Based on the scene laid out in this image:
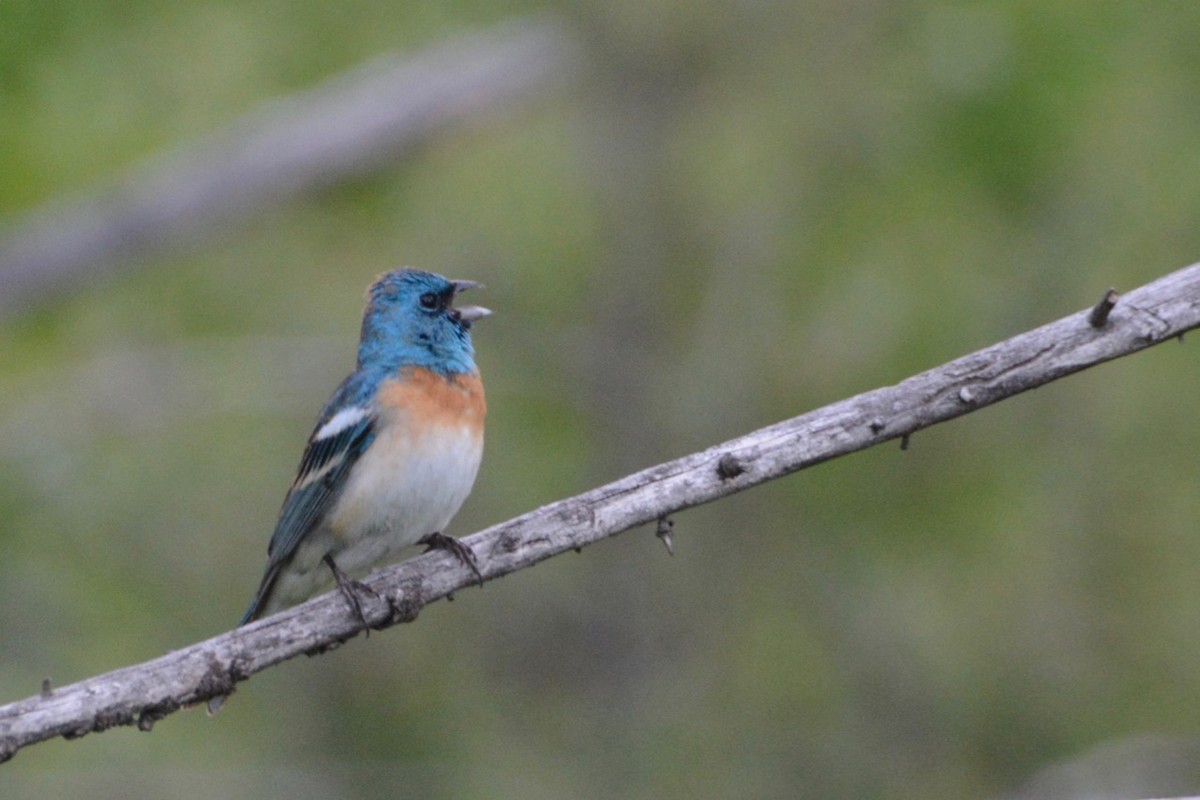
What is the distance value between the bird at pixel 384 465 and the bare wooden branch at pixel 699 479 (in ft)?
3.43

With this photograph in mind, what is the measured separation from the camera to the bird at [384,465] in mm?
5754

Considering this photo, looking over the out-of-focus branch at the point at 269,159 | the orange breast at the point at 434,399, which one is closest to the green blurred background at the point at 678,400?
the out-of-focus branch at the point at 269,159

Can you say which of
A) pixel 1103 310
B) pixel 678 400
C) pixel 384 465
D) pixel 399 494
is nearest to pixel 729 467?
pixel 1103 310

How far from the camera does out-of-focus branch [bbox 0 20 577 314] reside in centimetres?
902

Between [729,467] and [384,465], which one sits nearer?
[729,467]

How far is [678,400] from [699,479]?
5.44 meters

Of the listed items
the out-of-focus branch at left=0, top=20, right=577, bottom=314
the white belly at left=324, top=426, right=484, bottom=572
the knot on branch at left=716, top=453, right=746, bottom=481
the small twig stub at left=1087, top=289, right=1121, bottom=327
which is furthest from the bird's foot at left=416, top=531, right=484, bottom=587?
the out-of-focus branch at left=0, top=20, right=577, bottom=314

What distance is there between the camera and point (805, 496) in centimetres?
953

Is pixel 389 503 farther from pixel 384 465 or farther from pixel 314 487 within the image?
pixel 314 487

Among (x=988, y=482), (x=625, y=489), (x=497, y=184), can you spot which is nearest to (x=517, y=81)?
(x=497, y=184)

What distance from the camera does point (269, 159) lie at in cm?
921

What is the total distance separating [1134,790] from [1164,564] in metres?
2.01

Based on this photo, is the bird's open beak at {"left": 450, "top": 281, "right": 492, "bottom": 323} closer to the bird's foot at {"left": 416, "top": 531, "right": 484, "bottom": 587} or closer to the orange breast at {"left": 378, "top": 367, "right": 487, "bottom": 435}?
the orange breast at {"left": 378, "top": 367, "right": 487, "bottom": 435}

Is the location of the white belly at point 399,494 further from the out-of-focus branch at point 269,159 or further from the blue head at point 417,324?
the out-of-focus branch at point 269,159
